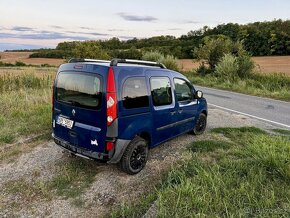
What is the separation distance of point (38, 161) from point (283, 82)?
17734mm

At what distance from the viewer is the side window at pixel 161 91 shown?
471 cm

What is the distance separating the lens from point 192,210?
3076 millimetres

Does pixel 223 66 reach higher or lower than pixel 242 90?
higher

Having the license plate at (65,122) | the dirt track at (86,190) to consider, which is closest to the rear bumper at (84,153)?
the license plate at (65,122)

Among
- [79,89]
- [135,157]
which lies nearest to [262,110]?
[135,157]

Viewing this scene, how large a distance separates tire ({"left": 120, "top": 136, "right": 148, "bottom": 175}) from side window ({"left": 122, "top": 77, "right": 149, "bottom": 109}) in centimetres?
59

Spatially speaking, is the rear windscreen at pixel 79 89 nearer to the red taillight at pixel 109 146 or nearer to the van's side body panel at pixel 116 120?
the van's side body panel at pixel 116 120

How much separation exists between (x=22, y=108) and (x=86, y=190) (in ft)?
18.2

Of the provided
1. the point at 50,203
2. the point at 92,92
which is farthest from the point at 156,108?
the point at 50,203

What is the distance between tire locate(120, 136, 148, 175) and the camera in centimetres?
426

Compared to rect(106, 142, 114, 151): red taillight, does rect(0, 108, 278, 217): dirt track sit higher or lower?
lower

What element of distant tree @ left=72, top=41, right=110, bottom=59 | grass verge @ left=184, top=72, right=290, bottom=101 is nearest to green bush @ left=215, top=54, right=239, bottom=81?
grass verge @ left=184, top=72, right=290, bottom=101

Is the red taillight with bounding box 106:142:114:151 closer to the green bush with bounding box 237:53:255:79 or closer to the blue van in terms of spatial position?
the blue van

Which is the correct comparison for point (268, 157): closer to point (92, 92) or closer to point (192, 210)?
point (192, 210)
